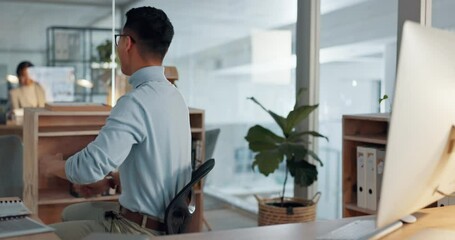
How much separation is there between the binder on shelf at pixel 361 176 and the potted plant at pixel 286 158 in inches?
25.0

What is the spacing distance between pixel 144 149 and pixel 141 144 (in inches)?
0.9

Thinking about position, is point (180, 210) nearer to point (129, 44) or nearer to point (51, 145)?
point (129, 44)

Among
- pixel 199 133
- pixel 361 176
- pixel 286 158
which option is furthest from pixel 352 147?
pixel 199 133

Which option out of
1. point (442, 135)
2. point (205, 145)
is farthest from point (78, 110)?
point (442, 135)

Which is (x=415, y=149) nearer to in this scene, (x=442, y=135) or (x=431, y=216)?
(x=442, y=135)

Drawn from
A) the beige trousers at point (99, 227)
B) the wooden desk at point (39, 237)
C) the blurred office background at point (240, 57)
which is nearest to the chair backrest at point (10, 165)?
the blurred office background at point (240, 57)

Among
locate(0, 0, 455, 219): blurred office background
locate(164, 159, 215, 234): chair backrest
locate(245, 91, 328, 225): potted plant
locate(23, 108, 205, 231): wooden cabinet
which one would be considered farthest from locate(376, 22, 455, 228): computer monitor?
locate(245, 91, 328, 225): potted plant

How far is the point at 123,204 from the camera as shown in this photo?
2.29 m

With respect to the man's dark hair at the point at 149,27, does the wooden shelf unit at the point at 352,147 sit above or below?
below

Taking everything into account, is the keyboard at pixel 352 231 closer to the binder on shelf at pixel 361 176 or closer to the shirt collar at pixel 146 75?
the shirt collar at pixel 146 75

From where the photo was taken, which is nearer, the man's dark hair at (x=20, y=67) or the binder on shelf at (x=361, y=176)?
the binder on shelf at (x=361, y=176)

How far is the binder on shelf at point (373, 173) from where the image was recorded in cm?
327

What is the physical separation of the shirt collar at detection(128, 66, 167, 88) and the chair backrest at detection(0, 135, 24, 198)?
5.62 feet

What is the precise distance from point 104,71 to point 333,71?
3.27m
